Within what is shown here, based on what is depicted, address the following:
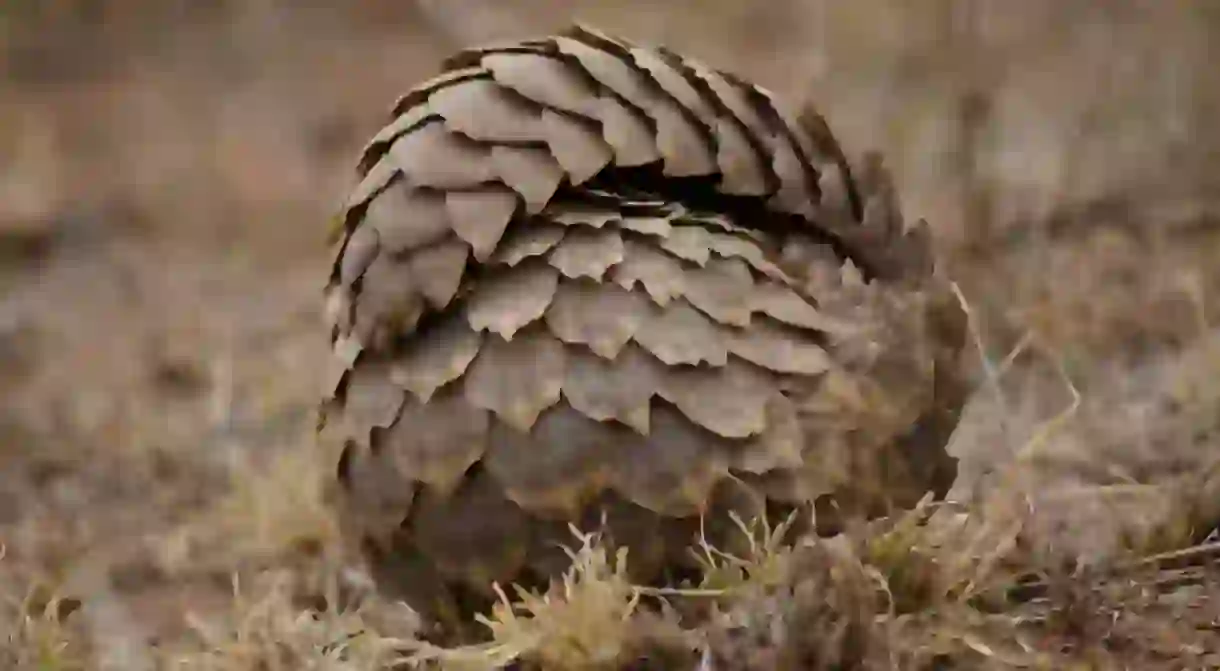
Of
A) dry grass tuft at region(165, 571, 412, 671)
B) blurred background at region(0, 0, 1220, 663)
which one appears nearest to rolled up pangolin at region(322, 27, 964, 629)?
dry grass tuft at region(165, 571, 412, 671)

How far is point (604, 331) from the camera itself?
519 millimetres

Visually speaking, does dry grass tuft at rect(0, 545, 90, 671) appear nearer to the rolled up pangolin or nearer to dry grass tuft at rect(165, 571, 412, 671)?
dry grass tuft at rect(165, 571, 412, 671)

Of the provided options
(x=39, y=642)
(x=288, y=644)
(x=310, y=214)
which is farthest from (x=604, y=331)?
(x=310, y=214)

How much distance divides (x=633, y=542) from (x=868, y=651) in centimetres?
11

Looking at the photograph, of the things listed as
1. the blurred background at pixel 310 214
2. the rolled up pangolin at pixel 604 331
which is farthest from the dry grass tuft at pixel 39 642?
the rolled up pangolin at pixel 604 331

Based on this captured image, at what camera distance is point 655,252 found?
0.54m

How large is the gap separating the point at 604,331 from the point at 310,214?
1030 mm

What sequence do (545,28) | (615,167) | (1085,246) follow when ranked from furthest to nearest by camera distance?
(545,28)
(1085,246)
(615,167)

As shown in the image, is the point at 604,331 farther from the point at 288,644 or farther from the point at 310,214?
the point at 310,214

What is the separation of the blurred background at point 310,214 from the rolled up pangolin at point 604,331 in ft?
0.47

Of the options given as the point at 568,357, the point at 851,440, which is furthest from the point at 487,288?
the point at 851,440

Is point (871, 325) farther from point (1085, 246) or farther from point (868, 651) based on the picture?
point (1085, 246)

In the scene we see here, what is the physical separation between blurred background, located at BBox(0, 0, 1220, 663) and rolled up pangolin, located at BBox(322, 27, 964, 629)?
142 millimetres

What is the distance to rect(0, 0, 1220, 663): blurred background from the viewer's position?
81 centimetres
